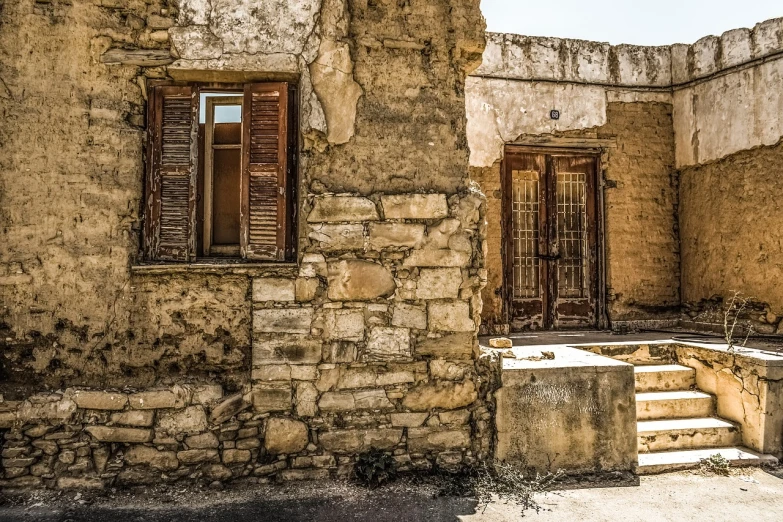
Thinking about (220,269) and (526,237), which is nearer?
(220,269)

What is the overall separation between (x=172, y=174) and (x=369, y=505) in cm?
271

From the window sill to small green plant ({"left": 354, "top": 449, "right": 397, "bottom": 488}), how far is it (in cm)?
140

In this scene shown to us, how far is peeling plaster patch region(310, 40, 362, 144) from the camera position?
338cm

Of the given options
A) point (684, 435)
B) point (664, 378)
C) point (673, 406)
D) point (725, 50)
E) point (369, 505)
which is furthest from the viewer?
point (725, 50)

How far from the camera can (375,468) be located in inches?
127

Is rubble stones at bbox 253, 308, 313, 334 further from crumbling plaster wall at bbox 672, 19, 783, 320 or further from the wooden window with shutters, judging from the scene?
crumbling plaster wall at bbox 672, 19, 783, 320

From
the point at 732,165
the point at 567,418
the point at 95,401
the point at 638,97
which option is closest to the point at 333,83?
the point at 95,401

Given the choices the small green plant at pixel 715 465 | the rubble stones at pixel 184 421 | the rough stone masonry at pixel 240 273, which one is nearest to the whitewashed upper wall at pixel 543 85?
the rough stone masonry at pixel 240 273

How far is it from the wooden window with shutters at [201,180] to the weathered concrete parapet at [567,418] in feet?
6.70

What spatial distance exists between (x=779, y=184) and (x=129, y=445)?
23.7 feet

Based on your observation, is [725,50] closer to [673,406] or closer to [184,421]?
[673,406]

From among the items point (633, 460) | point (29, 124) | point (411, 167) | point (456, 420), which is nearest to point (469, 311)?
point (456, 420)

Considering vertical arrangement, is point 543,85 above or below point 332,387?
above

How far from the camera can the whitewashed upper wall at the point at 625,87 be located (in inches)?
230
